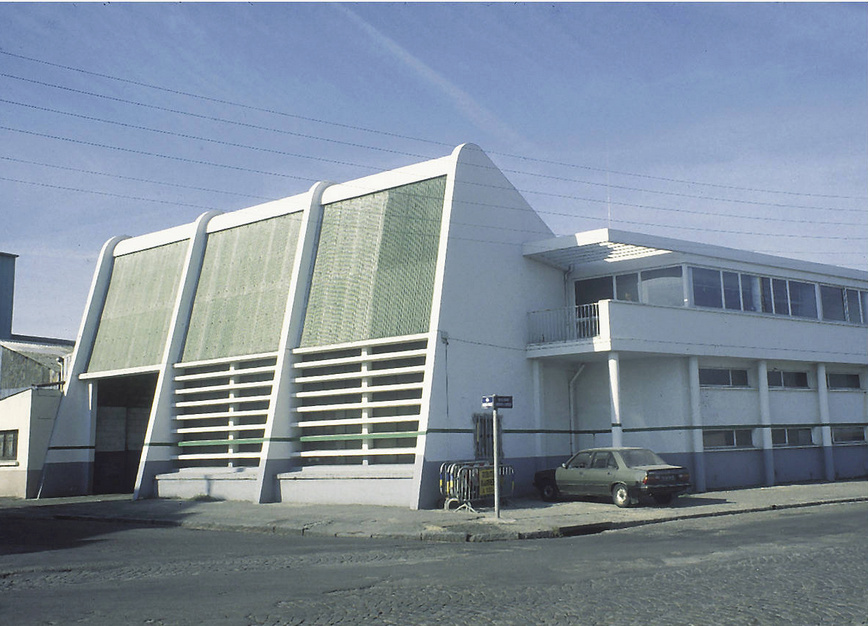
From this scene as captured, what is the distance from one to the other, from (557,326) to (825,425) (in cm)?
1081

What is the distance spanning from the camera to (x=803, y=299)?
2947 centimetres

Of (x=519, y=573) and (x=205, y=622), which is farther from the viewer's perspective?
(x=519, y=573)

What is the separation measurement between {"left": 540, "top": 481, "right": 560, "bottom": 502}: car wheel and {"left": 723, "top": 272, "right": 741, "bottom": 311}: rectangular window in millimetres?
8902

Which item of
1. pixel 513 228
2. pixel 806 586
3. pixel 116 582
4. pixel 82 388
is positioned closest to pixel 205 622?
pixel 116 582

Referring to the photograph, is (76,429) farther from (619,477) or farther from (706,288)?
(706,288)

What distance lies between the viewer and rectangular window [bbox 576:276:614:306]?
2758cm

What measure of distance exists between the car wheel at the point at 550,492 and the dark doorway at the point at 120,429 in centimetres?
1593

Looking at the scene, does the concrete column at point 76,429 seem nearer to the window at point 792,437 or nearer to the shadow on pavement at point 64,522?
the shadow on pavement at point 64,522

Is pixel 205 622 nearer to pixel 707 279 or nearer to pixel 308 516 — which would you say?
pixel 308 516

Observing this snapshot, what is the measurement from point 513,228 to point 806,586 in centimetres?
1705

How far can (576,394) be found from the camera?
2708cm

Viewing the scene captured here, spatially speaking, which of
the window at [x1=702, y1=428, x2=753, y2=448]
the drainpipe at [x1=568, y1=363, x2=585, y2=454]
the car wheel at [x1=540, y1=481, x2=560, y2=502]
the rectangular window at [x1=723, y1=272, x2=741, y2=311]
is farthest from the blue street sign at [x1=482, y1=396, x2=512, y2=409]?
the rectangular window at [x1=723, y1=272, x2=741, y2=311]

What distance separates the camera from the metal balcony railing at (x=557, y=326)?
25.5m

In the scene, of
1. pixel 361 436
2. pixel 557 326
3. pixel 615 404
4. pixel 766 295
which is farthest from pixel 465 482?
pixel 766 295
